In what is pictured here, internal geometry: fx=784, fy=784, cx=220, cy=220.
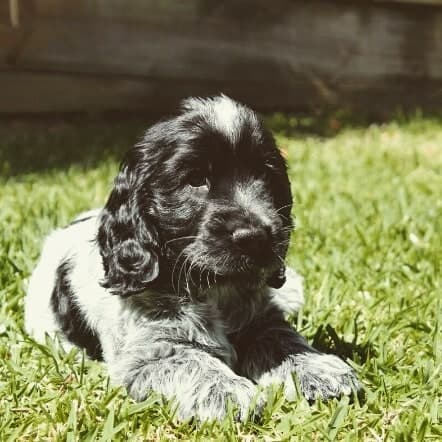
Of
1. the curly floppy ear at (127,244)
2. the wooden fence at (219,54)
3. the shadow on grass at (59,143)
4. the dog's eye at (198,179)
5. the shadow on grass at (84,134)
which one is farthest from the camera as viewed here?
the wooden fence at (219,54)

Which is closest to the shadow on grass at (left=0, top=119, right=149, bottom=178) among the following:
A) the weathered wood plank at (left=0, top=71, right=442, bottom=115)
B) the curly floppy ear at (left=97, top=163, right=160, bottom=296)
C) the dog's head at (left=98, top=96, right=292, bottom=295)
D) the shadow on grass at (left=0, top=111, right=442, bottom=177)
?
the shadow on grass at (left=0, top=111, right=442, bottom=177)

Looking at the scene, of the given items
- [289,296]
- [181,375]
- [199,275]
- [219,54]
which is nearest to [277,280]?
[289,296]

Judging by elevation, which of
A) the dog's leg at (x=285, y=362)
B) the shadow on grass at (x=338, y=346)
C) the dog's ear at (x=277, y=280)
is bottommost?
the shadow on grass at (x=338, y=346)

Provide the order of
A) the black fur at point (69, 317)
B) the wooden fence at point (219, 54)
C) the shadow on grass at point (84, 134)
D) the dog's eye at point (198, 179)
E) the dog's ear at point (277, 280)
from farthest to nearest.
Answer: the wooden fence at point (219, 54), the shadow on grass at point (84, 134), the black fur at point (69, 317), the dog's ear at point (277, 280), the dog's eye at point (198, 179)

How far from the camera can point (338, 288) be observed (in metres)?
4.25

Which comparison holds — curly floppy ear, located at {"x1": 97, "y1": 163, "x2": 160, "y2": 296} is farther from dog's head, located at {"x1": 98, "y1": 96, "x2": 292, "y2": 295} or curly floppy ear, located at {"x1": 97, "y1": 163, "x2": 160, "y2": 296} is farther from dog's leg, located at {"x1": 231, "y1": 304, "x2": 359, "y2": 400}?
dog's leg, located at {"x1": 231, "y1": 304, "x2": 359, "y2": 400}

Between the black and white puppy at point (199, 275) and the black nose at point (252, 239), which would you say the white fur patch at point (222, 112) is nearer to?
the black and white puppy at point (199, 275)

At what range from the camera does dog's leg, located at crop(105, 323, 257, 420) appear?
282 centimetres

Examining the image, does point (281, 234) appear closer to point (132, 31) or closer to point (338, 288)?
point (338, 288)

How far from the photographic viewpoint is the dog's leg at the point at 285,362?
300 centimetres

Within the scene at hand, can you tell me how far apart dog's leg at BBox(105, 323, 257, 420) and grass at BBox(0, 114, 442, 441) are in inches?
2.5

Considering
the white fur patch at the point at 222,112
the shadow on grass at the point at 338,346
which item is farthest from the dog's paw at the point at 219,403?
the white fur patch at the point at 222,112

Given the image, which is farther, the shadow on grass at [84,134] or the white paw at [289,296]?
the shadow on grass at [84,134]

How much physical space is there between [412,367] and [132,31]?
6905 mm
